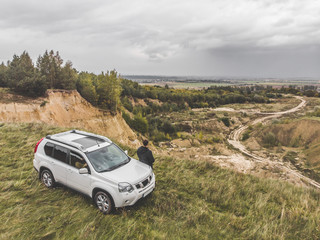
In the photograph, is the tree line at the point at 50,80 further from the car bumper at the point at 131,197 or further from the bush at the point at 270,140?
the bush at the point at 270,140

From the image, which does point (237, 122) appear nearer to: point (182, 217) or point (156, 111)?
point (156, 111)

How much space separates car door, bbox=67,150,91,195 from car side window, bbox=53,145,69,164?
0.29 metres

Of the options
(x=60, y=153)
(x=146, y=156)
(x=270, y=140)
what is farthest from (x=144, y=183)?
(x=270, y=140)

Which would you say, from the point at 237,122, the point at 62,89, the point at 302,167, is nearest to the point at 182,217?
the point at 302,167

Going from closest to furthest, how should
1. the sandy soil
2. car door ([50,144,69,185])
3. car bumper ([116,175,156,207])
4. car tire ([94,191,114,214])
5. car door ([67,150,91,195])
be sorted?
car bumper ([116,175,156,207])
car tire ([94,191,114,214])
car door ([67,150,91,195])
car door ([50,144,69,185])
the sandy soil

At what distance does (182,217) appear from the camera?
6.04 metres

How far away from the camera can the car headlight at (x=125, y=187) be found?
566 cm

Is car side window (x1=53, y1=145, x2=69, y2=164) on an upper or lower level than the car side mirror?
upper

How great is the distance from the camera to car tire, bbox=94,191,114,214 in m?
5.77

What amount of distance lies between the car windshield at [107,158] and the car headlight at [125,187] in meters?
0.86

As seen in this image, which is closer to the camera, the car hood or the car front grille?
the car hood

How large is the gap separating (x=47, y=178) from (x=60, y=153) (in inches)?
48.1

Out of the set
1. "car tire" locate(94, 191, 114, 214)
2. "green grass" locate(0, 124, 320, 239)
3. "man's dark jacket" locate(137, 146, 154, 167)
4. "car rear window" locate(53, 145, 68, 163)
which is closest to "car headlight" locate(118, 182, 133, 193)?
"car tire" locate(94, 191, 114, 214)

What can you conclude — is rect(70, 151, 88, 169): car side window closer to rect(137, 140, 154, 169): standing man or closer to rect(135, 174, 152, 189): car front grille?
rect(135, 174, 152, 189): car front grille
